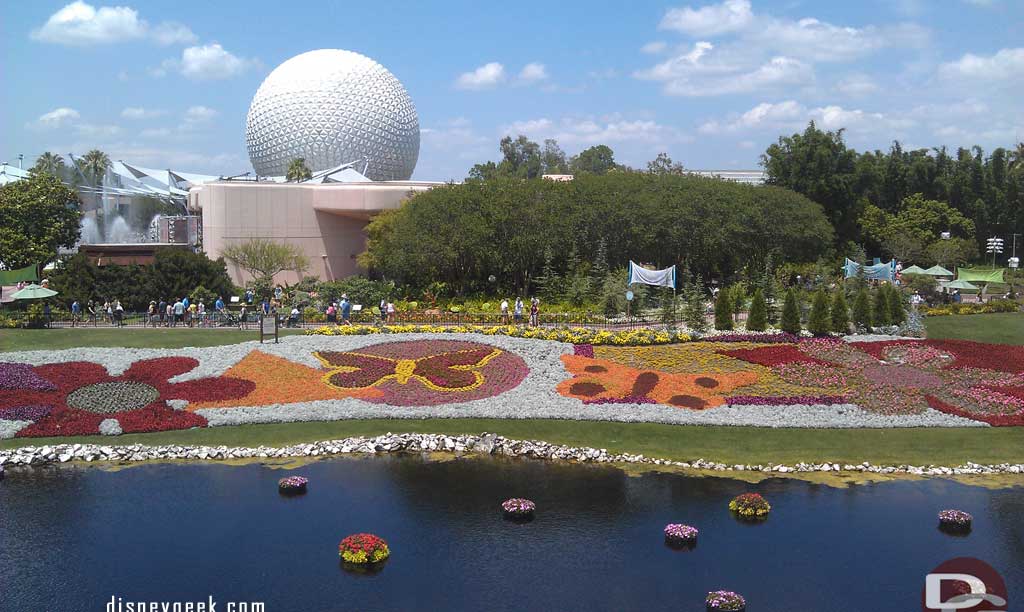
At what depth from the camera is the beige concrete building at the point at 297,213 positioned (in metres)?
56.7

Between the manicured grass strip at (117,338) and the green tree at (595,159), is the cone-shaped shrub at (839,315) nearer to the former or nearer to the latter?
the manicured grass strip at (117,338)

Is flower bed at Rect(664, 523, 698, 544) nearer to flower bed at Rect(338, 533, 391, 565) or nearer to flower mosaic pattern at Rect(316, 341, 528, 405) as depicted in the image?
flower bed at Rect(338, 533, 391, 565)

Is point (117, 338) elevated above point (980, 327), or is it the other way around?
point (980, 327)

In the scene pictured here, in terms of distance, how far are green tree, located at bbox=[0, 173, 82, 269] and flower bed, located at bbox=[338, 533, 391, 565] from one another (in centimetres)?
4224

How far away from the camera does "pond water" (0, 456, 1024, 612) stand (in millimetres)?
15938

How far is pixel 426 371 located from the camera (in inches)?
1227

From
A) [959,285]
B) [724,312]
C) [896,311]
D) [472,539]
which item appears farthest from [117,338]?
[959,285]

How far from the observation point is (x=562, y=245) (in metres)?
49.5

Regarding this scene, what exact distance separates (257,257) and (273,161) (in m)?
16.2

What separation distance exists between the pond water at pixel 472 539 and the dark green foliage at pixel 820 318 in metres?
13.6

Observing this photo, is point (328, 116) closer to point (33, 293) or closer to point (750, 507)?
point (33, 293)

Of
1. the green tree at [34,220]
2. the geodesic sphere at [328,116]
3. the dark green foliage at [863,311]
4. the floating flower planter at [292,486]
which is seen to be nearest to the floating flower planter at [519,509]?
the floating flower planter at [292,486]

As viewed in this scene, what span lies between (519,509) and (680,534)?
3502mm

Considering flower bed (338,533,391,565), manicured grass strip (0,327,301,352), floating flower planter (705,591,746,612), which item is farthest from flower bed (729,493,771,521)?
manicured grass strip (0,327,301,352)
